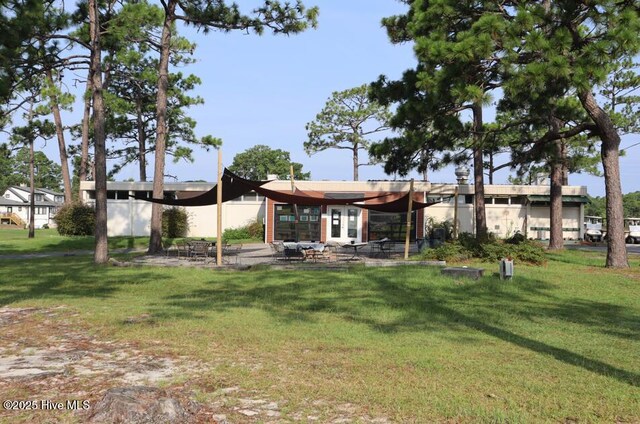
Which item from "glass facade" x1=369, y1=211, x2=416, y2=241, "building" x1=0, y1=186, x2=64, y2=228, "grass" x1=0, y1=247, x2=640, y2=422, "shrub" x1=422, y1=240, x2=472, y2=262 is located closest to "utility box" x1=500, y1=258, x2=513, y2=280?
"grass" x1=0, y1=247, x2=640, y2=422

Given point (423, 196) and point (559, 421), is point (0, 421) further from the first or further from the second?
point (423, 196)

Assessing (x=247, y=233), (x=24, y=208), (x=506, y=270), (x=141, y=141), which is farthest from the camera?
(x=24, y=208)

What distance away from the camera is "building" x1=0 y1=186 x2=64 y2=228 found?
51903 millimetres

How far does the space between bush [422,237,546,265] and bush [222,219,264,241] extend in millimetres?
12058

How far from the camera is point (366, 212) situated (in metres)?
24.0

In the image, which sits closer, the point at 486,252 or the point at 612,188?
the point at 612,188

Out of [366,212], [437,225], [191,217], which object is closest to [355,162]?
[366,212]

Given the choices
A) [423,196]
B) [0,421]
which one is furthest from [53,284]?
[423,196]

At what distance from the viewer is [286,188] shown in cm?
2342

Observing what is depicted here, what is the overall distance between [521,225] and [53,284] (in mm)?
22297

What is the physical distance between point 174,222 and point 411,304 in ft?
61.8

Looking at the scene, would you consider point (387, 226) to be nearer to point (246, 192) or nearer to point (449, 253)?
point (449, 253)

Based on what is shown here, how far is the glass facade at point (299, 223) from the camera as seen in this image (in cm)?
2383

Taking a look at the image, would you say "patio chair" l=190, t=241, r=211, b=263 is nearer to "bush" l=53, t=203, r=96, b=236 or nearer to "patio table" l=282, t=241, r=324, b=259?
"patio table" l=282, t=241, r=324, b=259
